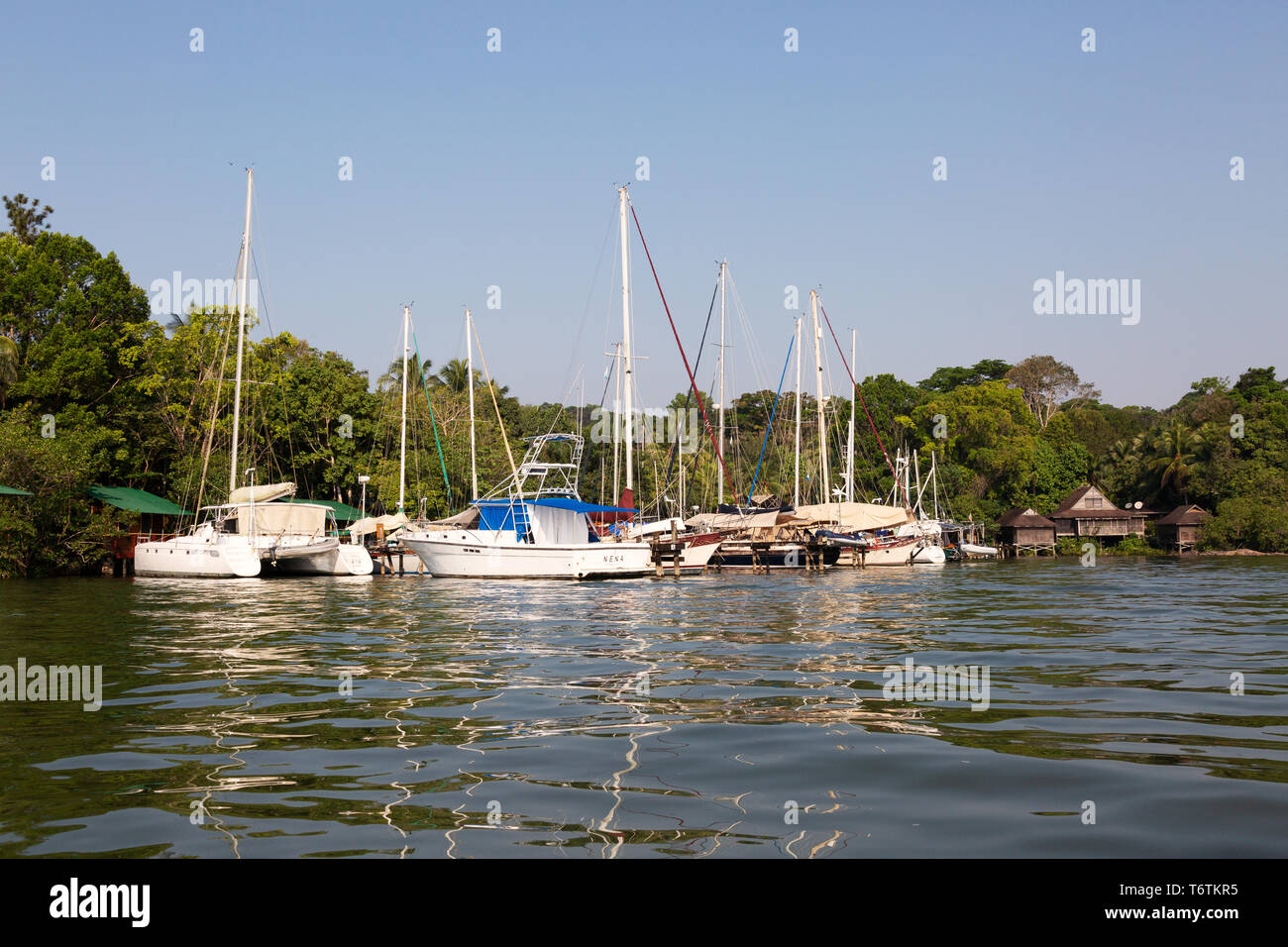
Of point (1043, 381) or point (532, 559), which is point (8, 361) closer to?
point (532, 559)

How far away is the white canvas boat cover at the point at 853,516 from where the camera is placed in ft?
190

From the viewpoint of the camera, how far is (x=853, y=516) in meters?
58.1

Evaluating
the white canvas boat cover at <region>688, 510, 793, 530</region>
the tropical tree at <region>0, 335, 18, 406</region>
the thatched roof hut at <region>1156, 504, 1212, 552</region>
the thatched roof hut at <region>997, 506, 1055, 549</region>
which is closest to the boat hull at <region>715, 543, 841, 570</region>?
the white canvas boat cover at <region>688, 510, 793, 530</region>

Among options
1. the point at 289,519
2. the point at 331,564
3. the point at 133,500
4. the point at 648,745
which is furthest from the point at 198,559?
the point at 648,745

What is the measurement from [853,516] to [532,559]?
2521cm

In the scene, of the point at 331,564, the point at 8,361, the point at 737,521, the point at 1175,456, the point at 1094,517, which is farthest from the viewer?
the point at 1094,517

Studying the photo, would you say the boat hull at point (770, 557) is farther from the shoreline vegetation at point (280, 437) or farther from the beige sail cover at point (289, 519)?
the beige sail cover at point (289, 519)

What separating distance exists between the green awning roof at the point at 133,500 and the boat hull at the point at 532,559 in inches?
687

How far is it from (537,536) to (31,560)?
978 inches

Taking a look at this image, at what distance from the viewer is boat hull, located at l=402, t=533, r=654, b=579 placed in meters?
38.0

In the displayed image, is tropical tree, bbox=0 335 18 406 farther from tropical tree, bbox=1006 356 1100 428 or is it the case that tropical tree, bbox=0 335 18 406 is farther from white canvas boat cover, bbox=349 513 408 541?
tropical tree, bbox=1006 356 1100 428

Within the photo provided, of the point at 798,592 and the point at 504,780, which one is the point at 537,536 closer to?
the point at 798,592
